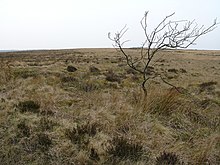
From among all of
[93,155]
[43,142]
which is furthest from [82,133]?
[93,155]

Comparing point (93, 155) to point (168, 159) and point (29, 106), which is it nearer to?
point (168, 159)

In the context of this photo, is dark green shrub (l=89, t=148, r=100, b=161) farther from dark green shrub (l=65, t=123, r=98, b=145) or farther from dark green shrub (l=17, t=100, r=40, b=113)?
dark green shrub (l=17, t=100, r=40, b=113)

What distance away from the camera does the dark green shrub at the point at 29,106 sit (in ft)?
21.0

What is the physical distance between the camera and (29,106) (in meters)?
6.61

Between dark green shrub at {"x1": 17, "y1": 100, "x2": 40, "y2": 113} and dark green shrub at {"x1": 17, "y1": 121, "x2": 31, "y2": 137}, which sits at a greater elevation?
dark green shrub at {"x1": 17, "y1": 100, "x2": 40, "y2": 113}

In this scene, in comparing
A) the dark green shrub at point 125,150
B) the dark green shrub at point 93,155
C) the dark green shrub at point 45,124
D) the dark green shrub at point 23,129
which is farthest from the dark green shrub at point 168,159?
the dark green shrub at point 23,129

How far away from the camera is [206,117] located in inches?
264

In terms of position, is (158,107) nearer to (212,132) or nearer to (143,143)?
(212,132)

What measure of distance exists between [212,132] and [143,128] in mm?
1432

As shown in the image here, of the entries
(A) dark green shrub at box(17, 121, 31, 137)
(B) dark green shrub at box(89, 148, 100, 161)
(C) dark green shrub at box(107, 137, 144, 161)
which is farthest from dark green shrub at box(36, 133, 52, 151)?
(C) dark green shrub at box(107, 137, 144, 161)

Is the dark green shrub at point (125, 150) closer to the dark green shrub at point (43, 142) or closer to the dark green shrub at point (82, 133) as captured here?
the dark green shrub at point (82, 133)

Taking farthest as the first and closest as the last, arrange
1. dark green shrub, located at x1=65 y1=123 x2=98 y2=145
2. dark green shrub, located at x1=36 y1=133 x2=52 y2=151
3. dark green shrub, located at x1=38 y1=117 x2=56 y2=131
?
dark green shrub, located at x1=38 y1=117 x2=56 y2=131
dark green shrub, located at x1=65 y1=123 x2=98 y2=145
dark green shrub, located at x1=36 y1=133 x2=52 y2=151

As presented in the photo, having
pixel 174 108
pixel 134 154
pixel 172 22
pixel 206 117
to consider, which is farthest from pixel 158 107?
pixel 134 154

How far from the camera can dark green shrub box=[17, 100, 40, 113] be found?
639 cm
